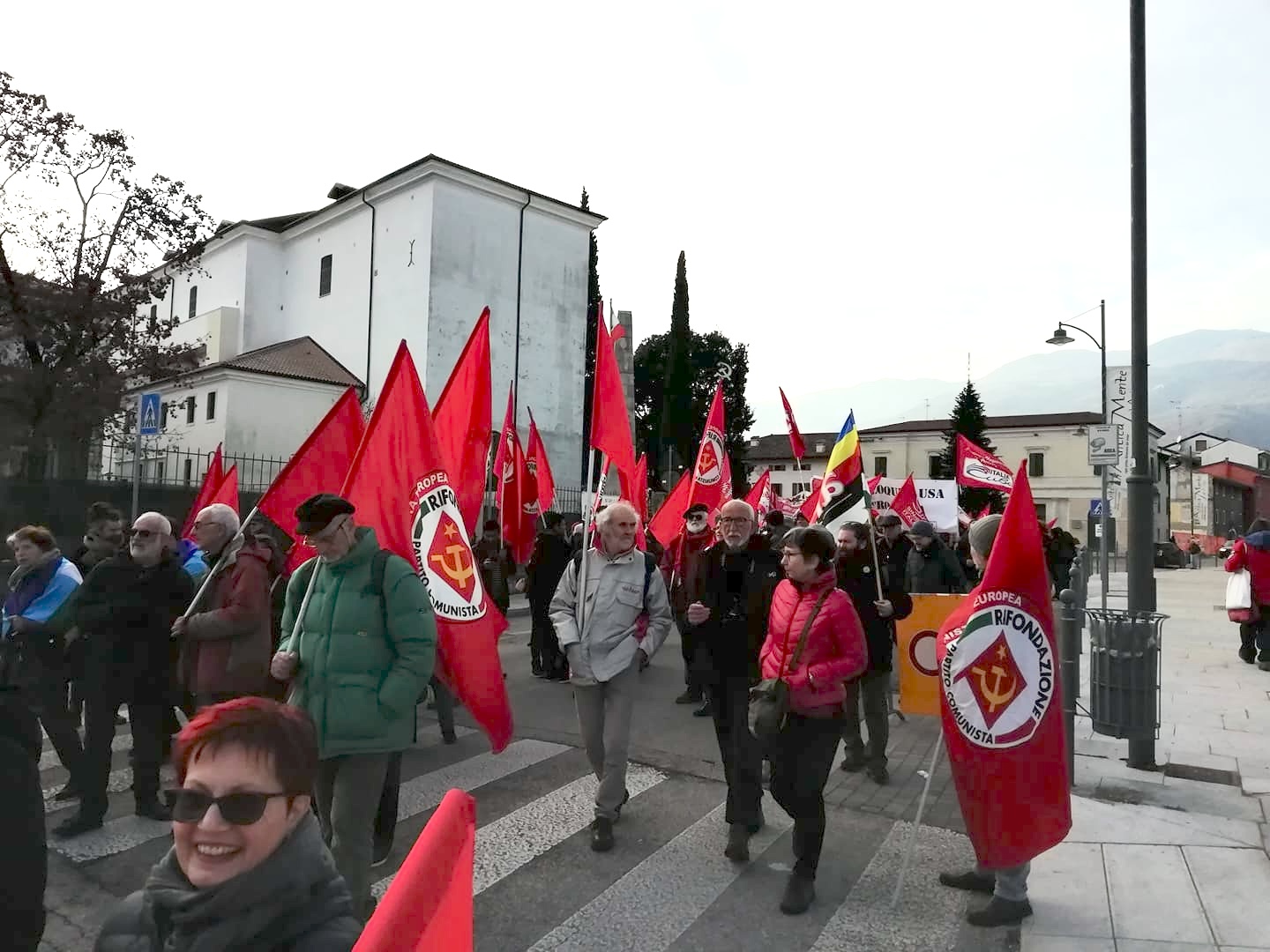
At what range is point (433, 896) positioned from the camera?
1.35 metres

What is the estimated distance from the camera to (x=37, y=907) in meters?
1.89

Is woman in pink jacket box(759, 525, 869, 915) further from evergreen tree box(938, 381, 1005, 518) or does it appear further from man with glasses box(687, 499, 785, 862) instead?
evergreen tree box(938, 381, 1005, 518)

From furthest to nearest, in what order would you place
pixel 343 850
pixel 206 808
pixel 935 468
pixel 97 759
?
pixel 935 468
pixel 97 759
pixel 343 850
pixel 206 808

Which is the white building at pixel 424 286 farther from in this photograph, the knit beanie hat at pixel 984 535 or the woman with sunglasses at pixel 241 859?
the woman with sunglasses at pixel 241 859

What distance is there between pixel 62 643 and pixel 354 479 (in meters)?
2.60

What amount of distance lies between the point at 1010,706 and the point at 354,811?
287 centimetres

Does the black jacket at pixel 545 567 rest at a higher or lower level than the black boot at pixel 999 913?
higher

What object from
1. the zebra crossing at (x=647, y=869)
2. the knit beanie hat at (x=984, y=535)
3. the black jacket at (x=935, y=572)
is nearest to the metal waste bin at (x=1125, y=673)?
the zebra crossing at (x=647, y=869)

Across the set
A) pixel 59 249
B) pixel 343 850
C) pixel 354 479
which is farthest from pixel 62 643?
pixel 59 249

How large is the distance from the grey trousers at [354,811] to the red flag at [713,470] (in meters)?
7.92

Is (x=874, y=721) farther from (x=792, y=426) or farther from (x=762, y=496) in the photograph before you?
(x=762, y=496)

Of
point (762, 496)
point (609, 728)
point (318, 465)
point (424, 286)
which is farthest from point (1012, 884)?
point (424, 286)

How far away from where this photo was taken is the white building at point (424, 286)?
3359 centimetres

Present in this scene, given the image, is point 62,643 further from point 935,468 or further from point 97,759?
point 935,468
